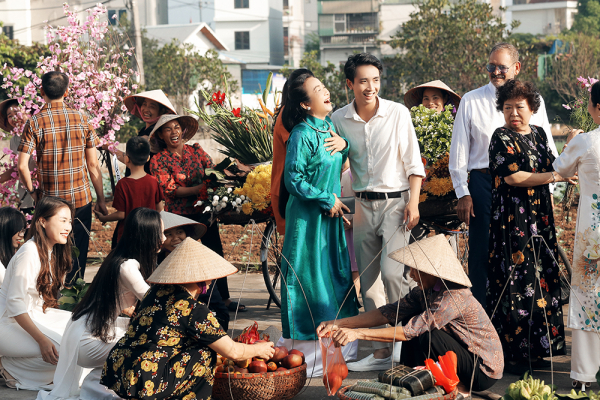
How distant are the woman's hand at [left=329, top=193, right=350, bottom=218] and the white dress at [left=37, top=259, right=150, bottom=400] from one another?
1140mm

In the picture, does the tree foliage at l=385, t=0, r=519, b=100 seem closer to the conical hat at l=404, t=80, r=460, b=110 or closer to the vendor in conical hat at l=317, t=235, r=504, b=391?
the conical hat at l=404, t=80, r=460, b=110

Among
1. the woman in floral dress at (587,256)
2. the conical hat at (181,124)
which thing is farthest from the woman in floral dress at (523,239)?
the conical hat at (181,124)

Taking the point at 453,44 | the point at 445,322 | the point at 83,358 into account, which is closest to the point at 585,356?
the point at 445,322

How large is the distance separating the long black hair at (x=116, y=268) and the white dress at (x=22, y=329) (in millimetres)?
453

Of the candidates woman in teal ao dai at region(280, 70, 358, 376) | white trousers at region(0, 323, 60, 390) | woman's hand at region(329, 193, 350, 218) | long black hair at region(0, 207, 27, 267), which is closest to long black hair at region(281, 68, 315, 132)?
woman in teal ao dai at region(280, 70, 358, 376)

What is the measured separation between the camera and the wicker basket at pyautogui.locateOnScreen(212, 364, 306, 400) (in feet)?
10.8

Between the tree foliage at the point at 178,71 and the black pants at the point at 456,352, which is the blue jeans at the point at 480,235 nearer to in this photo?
the black pants at the point at 456,352

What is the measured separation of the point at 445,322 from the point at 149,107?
131 inches

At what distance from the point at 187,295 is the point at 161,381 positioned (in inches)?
16.1

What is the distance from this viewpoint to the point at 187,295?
3086 mm

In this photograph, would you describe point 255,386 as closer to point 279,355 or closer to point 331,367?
point 279,355

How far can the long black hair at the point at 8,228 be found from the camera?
4133mm

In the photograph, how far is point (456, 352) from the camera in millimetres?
3297

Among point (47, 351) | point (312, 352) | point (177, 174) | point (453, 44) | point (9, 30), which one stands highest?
point (9, 30)
